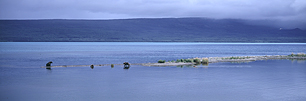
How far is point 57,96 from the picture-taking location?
2164 centimetres

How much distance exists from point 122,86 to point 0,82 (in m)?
9.65

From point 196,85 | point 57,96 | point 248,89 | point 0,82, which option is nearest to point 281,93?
point 248,89

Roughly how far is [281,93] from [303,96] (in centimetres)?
139

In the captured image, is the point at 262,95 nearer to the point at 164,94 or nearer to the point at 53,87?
the point at 164,94

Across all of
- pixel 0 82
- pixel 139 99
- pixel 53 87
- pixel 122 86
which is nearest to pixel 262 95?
pixel 139 99

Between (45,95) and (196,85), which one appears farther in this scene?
(196,85)

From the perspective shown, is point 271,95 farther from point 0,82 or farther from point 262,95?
point 0,82

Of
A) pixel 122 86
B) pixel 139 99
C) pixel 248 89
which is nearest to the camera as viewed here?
pixel 139 99

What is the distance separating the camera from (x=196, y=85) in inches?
1037

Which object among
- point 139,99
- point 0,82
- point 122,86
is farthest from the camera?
point 0,82

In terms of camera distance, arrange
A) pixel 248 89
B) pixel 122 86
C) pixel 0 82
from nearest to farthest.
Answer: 1. pixel 248 89
2. pixel 122 86
3. pixel 0 82

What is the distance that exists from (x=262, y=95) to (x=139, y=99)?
700cm

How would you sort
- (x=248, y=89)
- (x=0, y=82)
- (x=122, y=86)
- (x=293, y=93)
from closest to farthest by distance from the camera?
1. (x=293, y=93)
2. (x=248, y=89)
3. (x=122, y=86)
4. (x=0, y=82)

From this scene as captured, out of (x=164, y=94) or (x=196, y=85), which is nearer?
(x=164, y=94)
